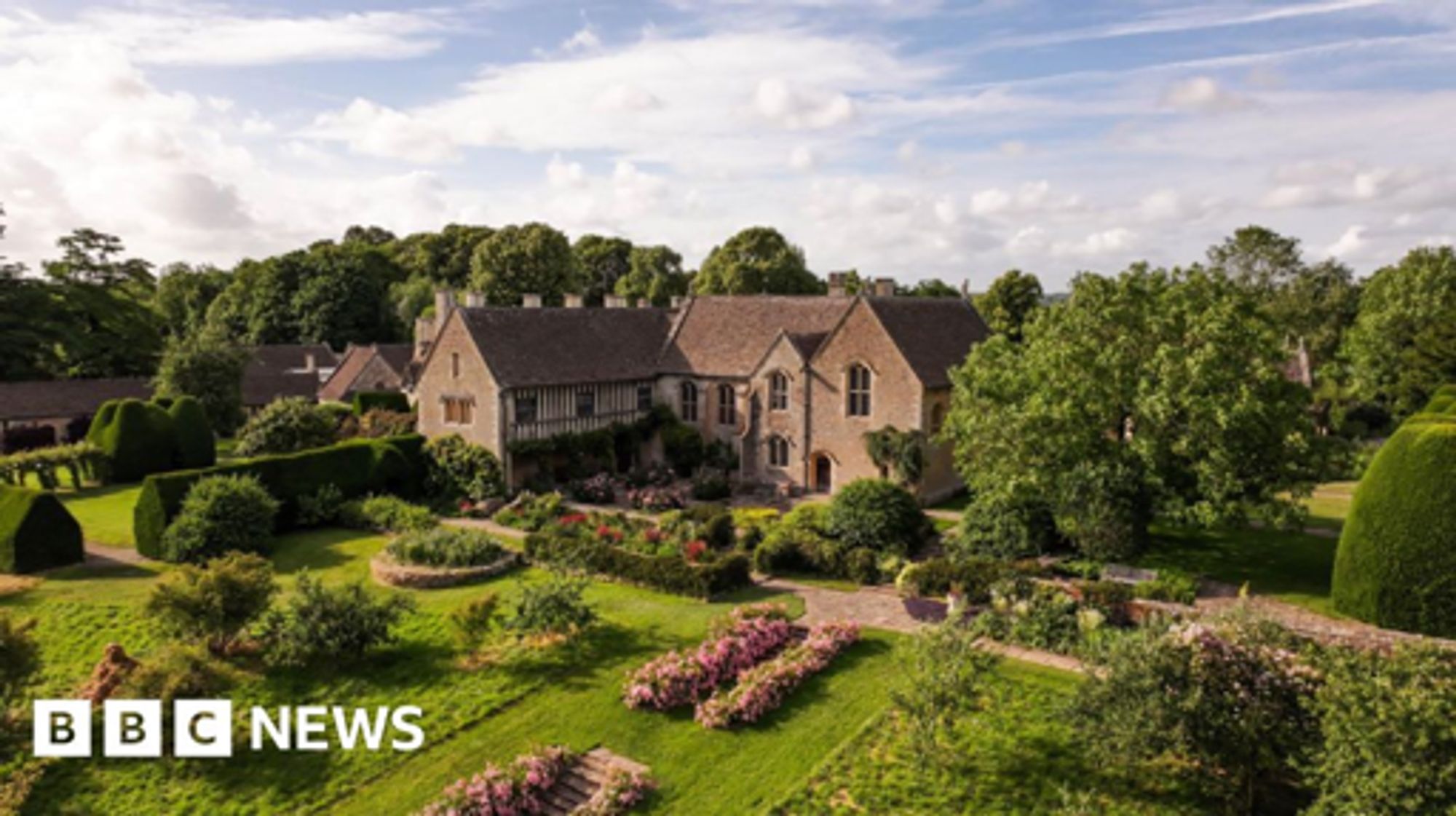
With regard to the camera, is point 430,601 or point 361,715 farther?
point 430,601

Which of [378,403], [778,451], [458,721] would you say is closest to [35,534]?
[458,721]

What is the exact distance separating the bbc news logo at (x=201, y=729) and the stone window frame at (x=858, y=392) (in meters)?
A: 22.5

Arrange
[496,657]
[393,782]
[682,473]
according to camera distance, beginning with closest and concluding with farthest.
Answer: [393,782] → [496,657] → [682,473]

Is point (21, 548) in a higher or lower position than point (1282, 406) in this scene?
lower

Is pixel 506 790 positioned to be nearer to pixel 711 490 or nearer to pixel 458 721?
pixel 458 721

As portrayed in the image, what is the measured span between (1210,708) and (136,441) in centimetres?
4480

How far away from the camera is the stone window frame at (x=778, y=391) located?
38.4 meters

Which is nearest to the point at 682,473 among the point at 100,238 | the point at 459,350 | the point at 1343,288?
the point at 459,350

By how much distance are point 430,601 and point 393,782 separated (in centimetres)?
874

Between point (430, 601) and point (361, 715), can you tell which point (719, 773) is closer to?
point (361, 715)

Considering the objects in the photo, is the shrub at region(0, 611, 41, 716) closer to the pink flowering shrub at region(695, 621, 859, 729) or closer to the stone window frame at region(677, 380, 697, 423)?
the pink flowering shrub at region(695, 621, 859, 729)

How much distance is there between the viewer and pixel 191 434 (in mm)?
42562

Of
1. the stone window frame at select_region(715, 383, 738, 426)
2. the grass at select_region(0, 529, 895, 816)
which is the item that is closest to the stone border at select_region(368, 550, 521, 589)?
the grass at select_region(0, 529, 895, 816)

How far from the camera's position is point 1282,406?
2373 cm
